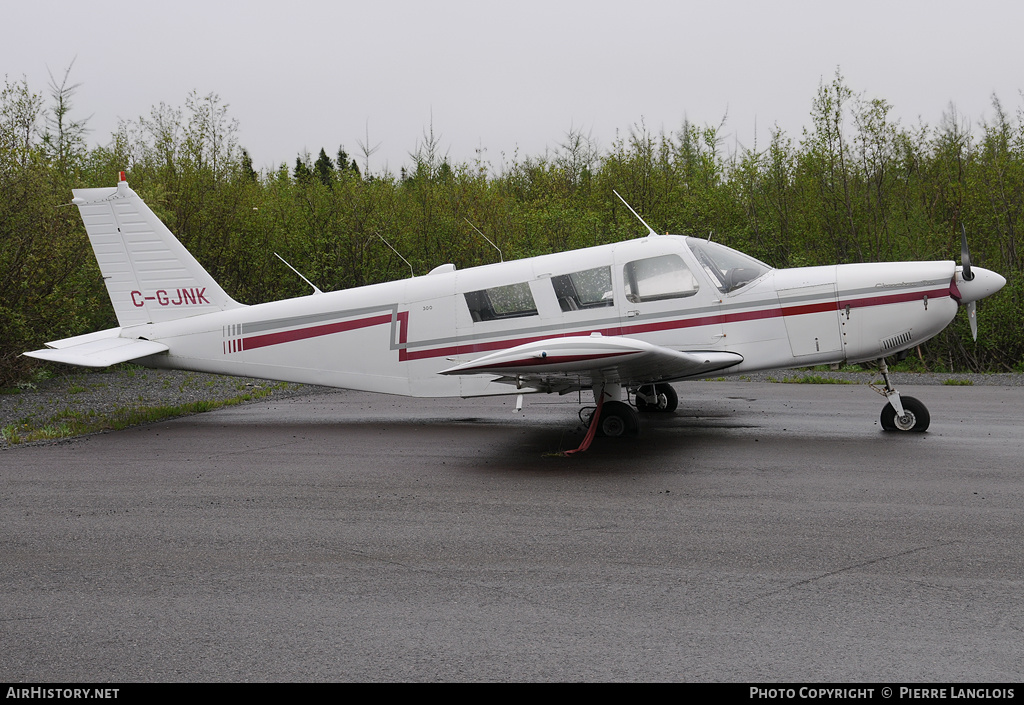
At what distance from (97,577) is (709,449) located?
18.0ft

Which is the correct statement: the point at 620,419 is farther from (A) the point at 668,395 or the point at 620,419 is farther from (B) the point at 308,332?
(B) the point at 308,332

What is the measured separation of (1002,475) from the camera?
649cm

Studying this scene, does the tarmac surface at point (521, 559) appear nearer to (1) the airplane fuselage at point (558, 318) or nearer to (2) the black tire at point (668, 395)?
(1) the airplane fuselage at point (558, 318)

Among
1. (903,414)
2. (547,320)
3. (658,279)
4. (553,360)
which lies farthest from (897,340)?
(553,360)

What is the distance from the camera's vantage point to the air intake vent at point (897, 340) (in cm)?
836

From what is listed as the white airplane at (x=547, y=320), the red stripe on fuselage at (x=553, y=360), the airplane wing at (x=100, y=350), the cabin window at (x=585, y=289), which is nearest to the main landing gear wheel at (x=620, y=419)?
the white airplane at (x=547, y=320)

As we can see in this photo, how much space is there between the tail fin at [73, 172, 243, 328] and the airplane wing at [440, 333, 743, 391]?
4811 millimetres

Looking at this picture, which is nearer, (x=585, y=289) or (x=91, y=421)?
(x=585, y=289)

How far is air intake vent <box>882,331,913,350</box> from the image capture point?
8359 millimetres

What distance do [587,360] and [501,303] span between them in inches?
94.2

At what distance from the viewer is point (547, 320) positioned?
903 cm

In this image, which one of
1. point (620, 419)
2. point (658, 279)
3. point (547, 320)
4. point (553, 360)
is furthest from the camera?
point (547, 320)

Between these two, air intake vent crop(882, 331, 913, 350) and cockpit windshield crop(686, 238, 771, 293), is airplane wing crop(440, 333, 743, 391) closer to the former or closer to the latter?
cockpit windshield crop(686, 238, 771, 293)

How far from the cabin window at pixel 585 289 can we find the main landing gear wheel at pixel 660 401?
7.39ft
